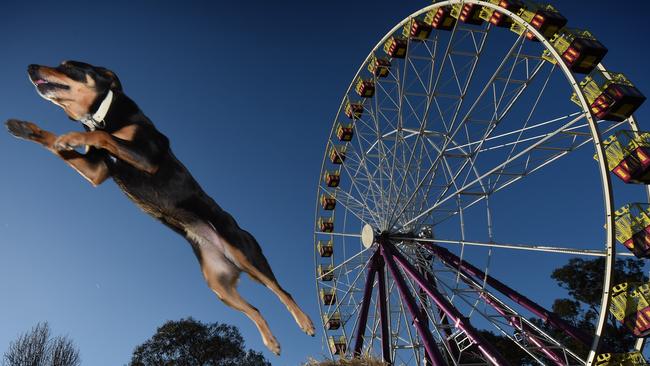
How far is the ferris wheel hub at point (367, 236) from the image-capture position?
57.5 ft

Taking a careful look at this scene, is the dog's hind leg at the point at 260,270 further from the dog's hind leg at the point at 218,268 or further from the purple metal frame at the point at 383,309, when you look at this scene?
the purple metal frame at the point at 383,309

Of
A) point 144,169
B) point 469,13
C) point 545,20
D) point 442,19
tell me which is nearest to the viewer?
point 144,169

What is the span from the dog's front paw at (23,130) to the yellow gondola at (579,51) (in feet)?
34.1

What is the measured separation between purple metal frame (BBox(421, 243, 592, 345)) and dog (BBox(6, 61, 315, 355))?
6025 millimetres

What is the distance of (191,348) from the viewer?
84.3ft

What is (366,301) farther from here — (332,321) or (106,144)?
(106,144)

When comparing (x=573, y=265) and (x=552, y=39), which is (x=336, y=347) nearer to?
(x=552, y=39)

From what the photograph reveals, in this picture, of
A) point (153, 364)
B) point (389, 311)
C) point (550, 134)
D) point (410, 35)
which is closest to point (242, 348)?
point (153, 364)

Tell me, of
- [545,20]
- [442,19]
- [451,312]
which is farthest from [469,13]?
[451,312]

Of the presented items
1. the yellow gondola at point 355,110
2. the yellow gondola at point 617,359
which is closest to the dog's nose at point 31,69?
the yellow gondola at point 617,359

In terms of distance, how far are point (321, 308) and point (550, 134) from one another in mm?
11522

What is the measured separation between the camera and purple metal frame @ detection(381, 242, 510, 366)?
11.9 m

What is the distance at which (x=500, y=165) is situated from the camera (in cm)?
1338

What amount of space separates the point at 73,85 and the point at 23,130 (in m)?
1.20
